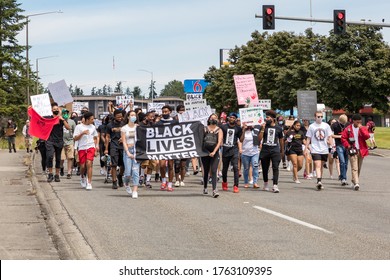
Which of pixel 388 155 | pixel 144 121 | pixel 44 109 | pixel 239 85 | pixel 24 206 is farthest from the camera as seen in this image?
pixel 388 155

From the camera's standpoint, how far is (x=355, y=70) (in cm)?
6266

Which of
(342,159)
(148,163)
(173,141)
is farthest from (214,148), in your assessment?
(342,159)

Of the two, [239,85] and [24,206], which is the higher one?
[239,85]

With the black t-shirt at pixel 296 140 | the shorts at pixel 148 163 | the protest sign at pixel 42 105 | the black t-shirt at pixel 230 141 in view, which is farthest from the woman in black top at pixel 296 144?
the protest sign at pixel 42 105

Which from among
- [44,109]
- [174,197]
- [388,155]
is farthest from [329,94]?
[174,197]

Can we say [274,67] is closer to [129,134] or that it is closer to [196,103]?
[196,103]

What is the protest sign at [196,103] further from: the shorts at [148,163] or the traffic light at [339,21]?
A: the shorts at [148,163]

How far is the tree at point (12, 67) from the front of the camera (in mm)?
69275

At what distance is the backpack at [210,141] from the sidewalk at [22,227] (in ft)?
11.8

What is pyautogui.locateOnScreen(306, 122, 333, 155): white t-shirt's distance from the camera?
63.6 feet

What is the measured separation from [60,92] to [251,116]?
23.3ft

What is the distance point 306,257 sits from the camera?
9.40 m

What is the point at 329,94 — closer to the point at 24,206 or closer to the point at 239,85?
the point at 239,85
